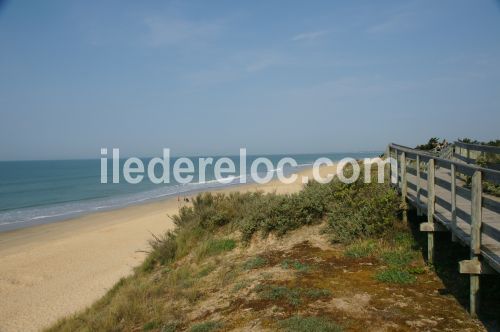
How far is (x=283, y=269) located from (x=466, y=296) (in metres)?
3.11

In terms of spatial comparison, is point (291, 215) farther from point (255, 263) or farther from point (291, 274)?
point (291, 274)

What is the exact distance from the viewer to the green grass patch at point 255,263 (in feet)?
25.8

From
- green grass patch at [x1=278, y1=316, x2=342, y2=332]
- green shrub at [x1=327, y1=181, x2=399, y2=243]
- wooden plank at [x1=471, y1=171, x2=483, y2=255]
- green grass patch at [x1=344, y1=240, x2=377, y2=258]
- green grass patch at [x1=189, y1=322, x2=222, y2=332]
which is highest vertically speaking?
wooden plank at [x1=471, y1=171, x2=483, y2=255]

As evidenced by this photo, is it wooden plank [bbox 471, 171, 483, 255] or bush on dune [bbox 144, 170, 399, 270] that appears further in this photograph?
bush on dune [bbox 144, 170, 399, 270]

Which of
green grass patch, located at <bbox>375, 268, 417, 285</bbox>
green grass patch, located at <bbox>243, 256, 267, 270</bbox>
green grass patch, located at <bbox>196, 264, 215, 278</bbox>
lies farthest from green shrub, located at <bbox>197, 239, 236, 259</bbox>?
green grass patch, located at <bbox>375, 268, 417, 285</bbox>

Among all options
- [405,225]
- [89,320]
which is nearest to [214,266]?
[89,320]

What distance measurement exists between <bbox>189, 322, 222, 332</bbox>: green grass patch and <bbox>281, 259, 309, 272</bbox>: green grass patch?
218cm

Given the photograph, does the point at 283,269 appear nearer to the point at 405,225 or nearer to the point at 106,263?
the point at 405,225

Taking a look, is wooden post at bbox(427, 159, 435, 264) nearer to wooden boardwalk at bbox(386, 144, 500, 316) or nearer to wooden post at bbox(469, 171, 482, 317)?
wooden boardwalk at bbox(386, 144, 500, 316)

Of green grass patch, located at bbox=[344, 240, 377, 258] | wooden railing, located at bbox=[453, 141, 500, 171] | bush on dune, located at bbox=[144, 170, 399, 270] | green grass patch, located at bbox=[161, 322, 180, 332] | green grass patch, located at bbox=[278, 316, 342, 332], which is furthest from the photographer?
wooden railing, located at bbox=[453, 141, 500, 171]

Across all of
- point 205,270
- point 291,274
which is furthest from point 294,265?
point 205,270

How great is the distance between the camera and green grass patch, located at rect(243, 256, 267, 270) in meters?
7.87

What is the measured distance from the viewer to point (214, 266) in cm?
877

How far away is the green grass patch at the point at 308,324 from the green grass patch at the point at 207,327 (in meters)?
0.93
